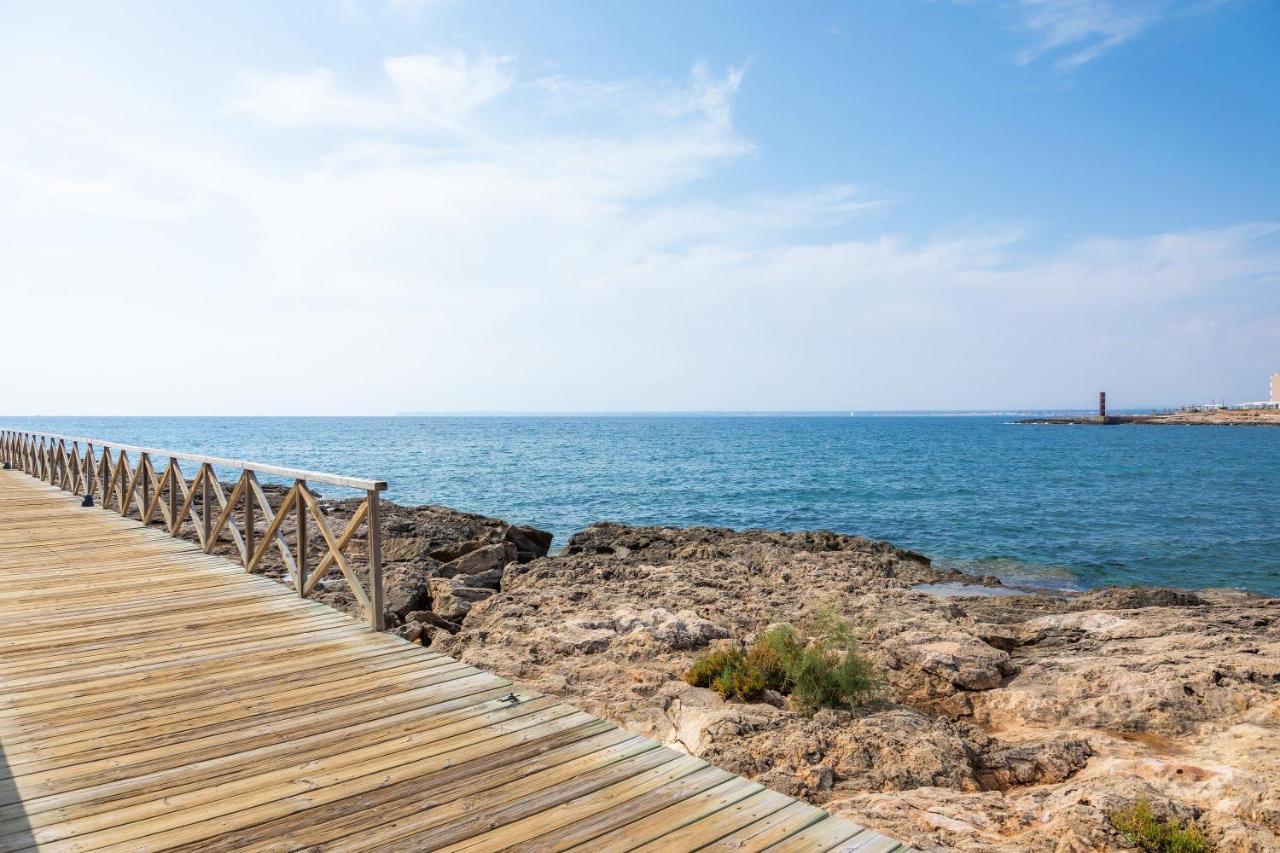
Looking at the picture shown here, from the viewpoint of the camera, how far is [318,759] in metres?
3.85

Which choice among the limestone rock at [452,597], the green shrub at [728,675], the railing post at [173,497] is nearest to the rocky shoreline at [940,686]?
the limestone rock at [452,597]

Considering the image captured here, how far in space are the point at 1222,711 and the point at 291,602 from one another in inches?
333

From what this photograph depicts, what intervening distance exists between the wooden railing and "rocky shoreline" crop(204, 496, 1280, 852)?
1666 millimetres

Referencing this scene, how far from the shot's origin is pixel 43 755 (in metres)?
3.94

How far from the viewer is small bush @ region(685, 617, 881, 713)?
644 cm

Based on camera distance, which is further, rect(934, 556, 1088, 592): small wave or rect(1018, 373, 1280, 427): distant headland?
rect(1018, 373, 1280, 427): distant headland

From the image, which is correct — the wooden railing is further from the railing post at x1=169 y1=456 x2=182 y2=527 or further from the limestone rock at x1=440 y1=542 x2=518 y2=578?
the limestone rock at x1=440 y1=542 x2=518 y2=578

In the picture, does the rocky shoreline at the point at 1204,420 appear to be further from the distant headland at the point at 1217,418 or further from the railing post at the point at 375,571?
the railing post at the point at 375,571

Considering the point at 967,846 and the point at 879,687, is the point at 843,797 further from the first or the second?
the point at 879,687

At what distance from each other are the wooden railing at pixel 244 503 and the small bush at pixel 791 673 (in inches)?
120

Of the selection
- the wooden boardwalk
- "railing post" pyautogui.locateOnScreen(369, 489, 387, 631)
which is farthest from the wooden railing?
the wooden boardwalk

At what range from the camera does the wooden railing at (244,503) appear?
6.46m

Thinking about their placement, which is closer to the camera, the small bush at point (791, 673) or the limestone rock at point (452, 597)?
the small bush at point (791, 673)

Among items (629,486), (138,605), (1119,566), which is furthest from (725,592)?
(629,486)
